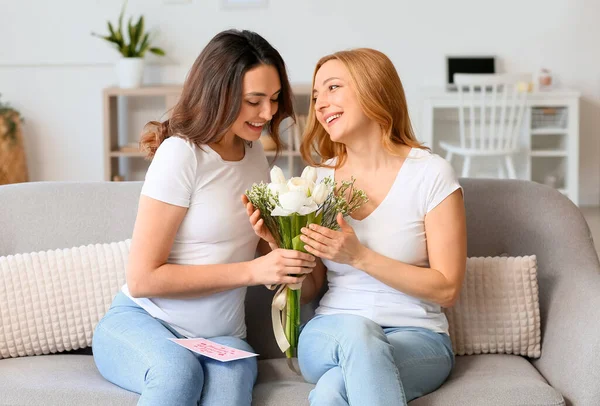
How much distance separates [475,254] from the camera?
2352 mm

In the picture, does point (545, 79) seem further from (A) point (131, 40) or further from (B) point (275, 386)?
(B) point (275, 386)

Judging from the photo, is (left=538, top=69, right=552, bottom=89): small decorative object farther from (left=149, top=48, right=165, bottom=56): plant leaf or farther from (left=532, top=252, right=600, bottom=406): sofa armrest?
(left=532, top=252, right=600, bottom=406): sofa armrest

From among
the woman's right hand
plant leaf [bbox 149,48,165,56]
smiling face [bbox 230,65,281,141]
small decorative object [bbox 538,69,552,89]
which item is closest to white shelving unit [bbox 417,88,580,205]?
small decorative object [bbox 538,69,552,89]

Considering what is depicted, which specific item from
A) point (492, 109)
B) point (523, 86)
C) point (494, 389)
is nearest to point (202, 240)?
point (494, 389)

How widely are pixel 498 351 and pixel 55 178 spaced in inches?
174

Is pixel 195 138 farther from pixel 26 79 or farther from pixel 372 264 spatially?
pixel 26 79

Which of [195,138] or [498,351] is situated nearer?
[195,138]

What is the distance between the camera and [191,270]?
195 cm

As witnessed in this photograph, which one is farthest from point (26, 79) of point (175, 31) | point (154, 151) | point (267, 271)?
point (267, 271)

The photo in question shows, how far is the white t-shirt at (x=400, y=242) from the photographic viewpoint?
1.99 m

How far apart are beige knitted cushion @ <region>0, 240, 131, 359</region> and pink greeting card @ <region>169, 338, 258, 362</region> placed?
35 centimetres

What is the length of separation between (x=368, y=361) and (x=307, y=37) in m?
4.29

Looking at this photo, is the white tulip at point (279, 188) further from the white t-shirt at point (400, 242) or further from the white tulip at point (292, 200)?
the white t-shirt at point (400, 242)

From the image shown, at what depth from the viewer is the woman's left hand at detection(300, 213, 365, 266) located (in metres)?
1.85
